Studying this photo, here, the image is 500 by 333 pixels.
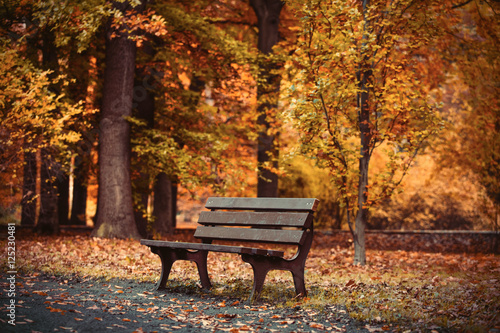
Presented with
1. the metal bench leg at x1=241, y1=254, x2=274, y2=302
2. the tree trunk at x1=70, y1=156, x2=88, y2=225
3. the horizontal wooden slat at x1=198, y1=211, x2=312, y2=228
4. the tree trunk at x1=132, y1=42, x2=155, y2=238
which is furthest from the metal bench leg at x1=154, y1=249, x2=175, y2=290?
the tree trunk at x1=70, y1=156, x2=88, y2=225

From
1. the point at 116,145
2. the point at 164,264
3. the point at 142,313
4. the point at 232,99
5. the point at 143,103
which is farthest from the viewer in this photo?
the point at 232,99

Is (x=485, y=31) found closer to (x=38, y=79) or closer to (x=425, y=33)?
(x=425, y=33)

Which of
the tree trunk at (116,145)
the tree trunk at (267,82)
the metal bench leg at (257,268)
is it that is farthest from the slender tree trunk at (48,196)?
the metal bench leg at (257,268)

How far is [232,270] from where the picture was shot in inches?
301

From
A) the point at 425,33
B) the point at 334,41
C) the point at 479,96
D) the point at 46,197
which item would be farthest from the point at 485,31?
the point at 46,197

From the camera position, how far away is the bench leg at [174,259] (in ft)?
19.6

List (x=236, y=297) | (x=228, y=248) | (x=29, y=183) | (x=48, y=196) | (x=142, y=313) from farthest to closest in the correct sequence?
(x=48, y=196) < (x=29, y=183) < (x=236, y=297) < (x=228, y=248) < (x=142, y=313)

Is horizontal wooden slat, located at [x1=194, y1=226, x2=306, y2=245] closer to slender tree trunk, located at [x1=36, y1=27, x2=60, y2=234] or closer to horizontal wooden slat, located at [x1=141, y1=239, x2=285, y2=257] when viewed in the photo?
horizontal wooden slat, located at [x1=141, y1=239, x2=285, y2=257]

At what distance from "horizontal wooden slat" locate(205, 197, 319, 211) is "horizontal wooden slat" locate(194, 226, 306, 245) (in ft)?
0.94

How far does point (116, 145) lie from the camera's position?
36.7ft

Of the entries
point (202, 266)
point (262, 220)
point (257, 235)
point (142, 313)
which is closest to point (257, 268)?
point (257, 235)

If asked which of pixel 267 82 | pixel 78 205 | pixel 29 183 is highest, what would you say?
pixel 267 82

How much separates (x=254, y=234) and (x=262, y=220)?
202mm

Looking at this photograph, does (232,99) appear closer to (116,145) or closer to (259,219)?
(116,145)
